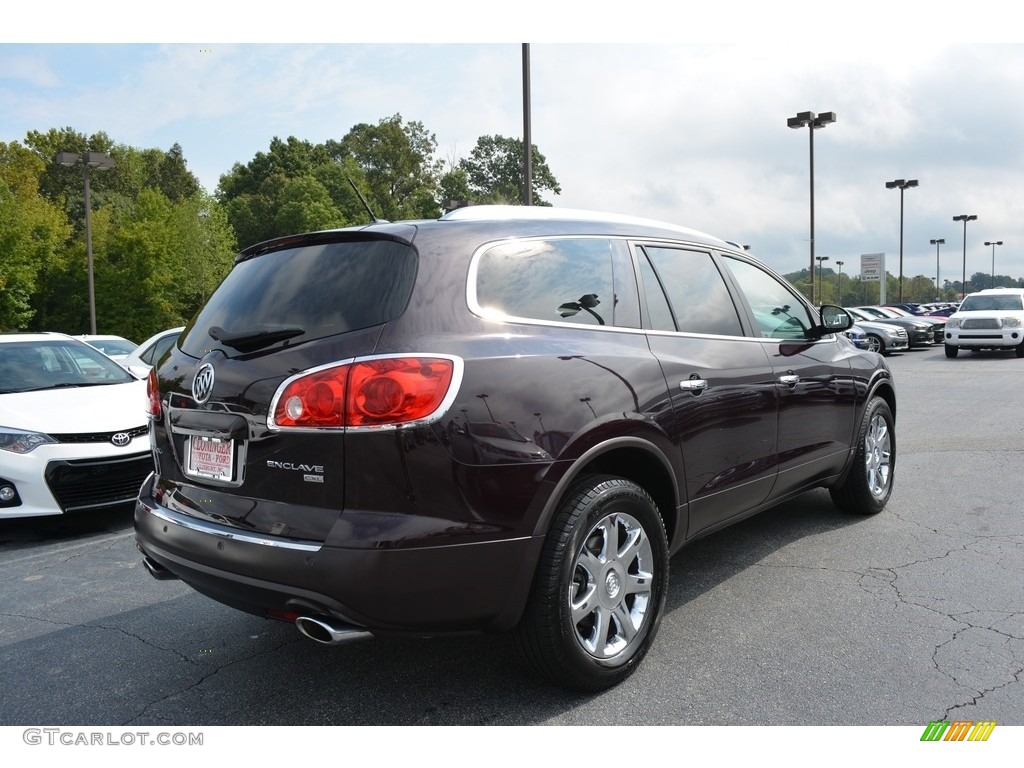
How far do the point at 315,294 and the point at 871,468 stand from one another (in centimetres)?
405

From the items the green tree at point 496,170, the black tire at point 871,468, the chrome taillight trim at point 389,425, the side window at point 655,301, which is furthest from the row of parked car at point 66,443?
the green tree at point 496,170

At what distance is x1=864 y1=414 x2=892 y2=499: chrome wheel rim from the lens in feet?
17.7

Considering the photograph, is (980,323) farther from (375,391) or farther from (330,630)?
(330,630)

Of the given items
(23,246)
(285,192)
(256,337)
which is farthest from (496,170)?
(256,337)

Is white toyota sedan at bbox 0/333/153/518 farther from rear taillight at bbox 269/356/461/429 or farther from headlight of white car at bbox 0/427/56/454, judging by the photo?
rear taillight at bbox 269/356/461/429

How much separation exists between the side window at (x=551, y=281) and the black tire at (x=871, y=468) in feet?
8.63

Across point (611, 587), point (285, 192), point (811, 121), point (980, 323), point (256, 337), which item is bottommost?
point (611, 587)

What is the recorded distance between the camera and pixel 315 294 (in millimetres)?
2977

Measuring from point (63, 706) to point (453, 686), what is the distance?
4.81 feet

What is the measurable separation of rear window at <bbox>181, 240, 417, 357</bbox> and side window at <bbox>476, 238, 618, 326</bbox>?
12.2 inches

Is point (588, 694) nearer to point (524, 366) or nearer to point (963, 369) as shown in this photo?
point (524, 366)

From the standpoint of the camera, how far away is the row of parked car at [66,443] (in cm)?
548

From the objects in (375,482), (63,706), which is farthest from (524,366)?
(63,706)

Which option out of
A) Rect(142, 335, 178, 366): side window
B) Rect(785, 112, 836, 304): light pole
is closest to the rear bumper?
Rect(142, 335, 178, 366): side window
